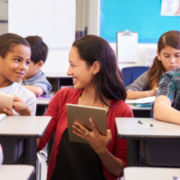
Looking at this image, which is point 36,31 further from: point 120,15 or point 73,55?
point 73,55

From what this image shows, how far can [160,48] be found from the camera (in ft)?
7.39

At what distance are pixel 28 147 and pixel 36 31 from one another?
2.90m

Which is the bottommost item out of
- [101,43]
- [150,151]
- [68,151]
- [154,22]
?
[68,151]

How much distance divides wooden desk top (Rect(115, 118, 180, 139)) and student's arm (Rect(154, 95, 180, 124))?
0.08 feet

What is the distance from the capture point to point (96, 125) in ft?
3.50

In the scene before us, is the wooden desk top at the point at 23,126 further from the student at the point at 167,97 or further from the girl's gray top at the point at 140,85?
the girl's gray top at the point at 140,85

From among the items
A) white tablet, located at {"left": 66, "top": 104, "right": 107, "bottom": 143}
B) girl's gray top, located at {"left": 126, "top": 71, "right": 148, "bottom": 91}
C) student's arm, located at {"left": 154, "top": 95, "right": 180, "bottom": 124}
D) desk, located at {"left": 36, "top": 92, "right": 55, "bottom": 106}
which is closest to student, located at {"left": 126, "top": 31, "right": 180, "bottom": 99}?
girl's gray top, located at {"left": 126, "top": 71, "right": 148, "bottom": 91}

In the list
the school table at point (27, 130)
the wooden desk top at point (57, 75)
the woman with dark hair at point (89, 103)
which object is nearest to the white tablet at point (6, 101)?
the school table at point (27, 130)

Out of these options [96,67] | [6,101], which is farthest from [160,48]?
[6,101]

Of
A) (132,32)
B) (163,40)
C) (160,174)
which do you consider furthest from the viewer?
(132,32)

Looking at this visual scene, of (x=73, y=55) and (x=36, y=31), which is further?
(x=36, y=31)

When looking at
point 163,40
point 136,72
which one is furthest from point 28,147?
point 136,72

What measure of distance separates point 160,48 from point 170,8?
168 cm

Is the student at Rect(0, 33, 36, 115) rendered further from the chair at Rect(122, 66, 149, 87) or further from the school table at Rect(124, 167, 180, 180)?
the chair at Rect(122, 66, 149, 87)
